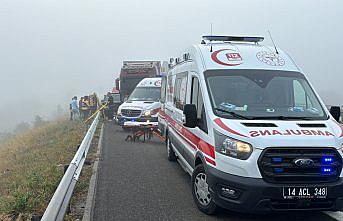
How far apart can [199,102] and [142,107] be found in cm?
1024

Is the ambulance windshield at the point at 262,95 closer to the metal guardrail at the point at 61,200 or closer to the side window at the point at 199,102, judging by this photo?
the side window at the point at 199,102

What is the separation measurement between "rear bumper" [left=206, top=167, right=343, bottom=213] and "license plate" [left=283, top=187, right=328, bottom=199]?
0.14 ft

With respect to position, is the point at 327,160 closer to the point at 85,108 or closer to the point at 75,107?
the point at 85,108

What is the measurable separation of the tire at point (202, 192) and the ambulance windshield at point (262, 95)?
972 millimetres

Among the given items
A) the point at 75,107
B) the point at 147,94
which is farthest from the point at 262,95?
the point at 75,107

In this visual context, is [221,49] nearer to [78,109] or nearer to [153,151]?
[153,151]

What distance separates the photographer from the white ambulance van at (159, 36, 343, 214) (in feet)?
17.4

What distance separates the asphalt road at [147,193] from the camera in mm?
6062

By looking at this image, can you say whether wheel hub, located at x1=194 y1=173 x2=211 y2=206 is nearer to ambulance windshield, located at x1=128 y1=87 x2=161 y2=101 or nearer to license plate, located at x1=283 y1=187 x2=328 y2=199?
license plate, located at x1=283 y1=187 x2=328 y2=199

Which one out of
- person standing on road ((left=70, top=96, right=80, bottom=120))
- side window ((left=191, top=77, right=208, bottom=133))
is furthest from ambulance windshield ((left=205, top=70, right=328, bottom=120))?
person standing on road ((left=70, top=96, right=80, bottom=120))

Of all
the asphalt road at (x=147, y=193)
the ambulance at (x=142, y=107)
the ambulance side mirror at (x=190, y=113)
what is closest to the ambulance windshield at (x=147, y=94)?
the ambulance at (x=142, y=107)

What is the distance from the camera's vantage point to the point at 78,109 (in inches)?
1147

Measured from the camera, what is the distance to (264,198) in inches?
208

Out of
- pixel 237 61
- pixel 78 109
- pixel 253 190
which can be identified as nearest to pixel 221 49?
pixel 237 61
